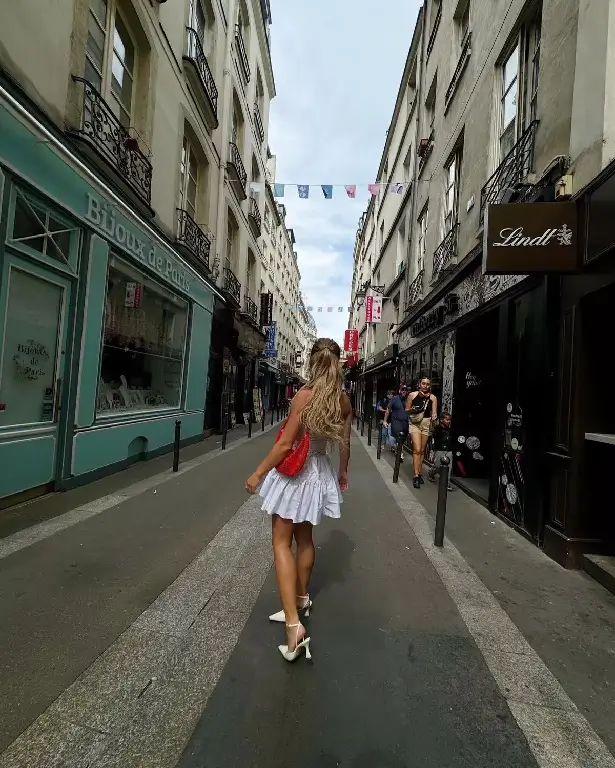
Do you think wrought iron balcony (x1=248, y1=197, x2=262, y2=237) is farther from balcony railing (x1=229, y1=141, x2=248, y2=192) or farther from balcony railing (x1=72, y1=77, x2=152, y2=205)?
balcony railing (x1=72, y1=77, x2=152, y2=205)

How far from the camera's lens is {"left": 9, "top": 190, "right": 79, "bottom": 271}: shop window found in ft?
15.7

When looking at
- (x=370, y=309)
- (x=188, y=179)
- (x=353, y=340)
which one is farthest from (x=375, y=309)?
(x=353, y=340)

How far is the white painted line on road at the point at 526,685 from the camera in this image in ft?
6.17

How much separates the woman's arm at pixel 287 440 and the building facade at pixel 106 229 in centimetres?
371

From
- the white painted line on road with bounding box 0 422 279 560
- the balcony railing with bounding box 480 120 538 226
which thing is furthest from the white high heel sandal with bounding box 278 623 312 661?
the balcony railing with bounding box 480 120 538 226

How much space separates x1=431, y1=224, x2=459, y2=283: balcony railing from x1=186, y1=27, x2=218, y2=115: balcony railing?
6.82 m

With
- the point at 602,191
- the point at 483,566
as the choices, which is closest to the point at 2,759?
the point at 483,566

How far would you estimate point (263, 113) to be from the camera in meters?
20.8

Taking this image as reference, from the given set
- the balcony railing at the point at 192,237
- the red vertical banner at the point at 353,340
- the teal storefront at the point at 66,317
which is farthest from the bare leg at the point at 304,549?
the red vertical banner at the point at 353,340

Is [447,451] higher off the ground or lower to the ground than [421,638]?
higher

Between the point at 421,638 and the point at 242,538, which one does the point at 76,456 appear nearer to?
the point at 242,538

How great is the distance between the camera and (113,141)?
678cm

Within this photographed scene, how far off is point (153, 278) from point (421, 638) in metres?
7.82

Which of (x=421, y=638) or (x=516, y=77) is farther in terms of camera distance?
(x=516, y=77)
